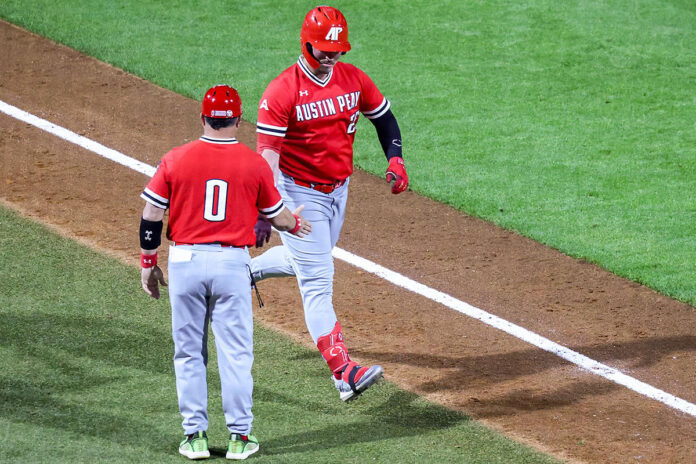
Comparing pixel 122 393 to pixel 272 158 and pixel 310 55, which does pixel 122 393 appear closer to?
pixel 272 158

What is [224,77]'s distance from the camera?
1148 centimetres

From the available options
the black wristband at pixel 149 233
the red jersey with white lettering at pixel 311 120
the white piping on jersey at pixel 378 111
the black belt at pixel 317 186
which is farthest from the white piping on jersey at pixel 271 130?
the black wristband at pixel 149 233

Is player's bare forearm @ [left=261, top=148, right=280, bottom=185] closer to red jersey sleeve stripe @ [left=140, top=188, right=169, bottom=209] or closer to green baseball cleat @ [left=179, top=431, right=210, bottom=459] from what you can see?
red jersey sleeve stripe @ [left=140, top=188, right=169, bottom=209]

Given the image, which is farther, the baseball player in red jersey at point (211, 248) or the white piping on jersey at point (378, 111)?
the white piping on jersey at point (378, 111)

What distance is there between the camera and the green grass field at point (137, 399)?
17.6ft

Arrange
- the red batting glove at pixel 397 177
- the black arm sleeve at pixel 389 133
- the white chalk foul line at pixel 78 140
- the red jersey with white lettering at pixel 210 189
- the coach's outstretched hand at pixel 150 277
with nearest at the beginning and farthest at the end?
the red jersey with white lettering at pixel 210 189
the coach's outstretched hand at pixel 150 277
the red batting glove at pixel 397 177
the black arm sleeve at pixel 389 133
the white chalk foul line at pixel 78 140

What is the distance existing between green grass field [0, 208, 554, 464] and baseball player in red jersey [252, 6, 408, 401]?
1.04 ft

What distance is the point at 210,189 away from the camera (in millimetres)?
5062

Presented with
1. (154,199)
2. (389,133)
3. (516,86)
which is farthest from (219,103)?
(516,86)

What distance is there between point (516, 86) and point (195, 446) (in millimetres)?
7174

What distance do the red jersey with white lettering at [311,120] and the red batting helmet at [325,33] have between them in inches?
7.4

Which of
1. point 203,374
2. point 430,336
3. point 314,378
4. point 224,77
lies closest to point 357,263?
point 430,336

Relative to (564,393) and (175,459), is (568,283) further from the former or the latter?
(175,459)

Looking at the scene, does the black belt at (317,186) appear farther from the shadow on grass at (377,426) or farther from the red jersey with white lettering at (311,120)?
the shadow on grass at (377,426)
